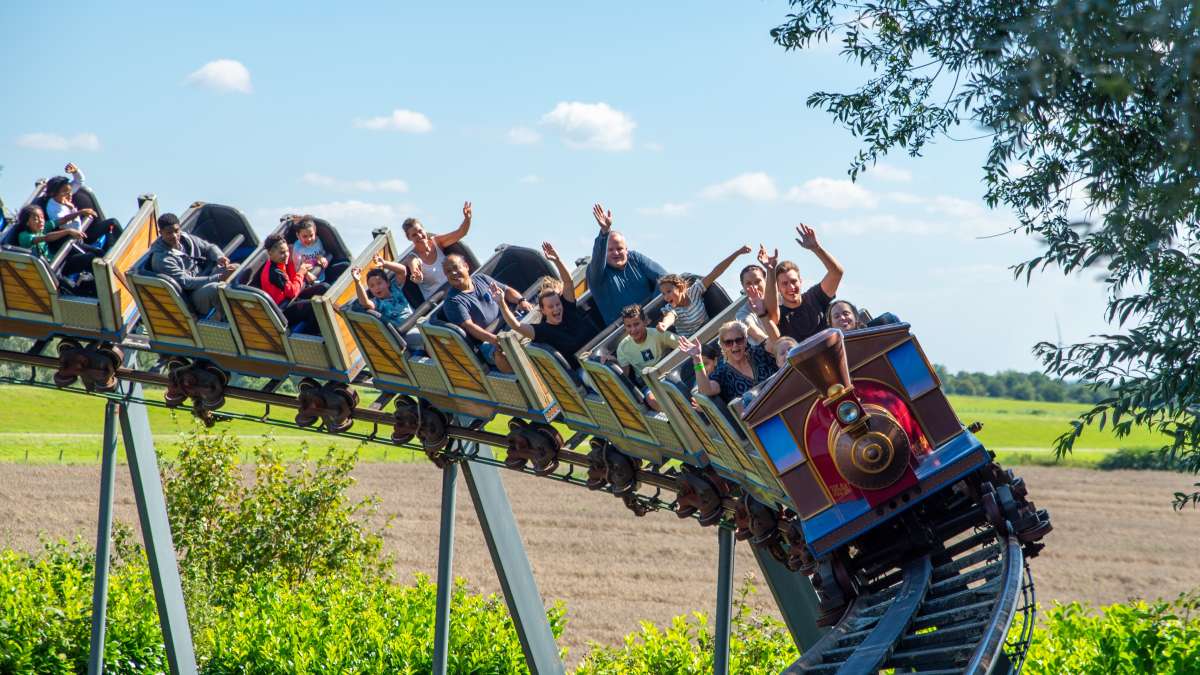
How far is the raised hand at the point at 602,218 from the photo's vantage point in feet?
26.2

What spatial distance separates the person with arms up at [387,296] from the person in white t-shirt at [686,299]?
6.46ft

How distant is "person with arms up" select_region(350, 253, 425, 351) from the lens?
8.74 meters

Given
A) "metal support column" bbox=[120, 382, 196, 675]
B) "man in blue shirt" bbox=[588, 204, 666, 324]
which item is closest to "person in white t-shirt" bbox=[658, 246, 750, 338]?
"man in blue shirt" bbox=[588, 204, 666, 324]

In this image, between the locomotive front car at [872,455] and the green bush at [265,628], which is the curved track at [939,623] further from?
the green bush at [265,628]

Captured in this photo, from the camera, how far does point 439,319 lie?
8.52 metres

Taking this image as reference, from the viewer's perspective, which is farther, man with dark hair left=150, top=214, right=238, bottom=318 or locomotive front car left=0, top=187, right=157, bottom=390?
locomotive front car left=0, top=187, right=157, bottom=390

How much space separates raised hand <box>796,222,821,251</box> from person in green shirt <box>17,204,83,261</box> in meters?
6.09

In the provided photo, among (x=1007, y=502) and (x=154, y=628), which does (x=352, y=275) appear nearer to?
(x=1007, y=502)

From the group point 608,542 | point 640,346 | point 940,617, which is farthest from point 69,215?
point 608,542

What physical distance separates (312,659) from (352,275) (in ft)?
14.9

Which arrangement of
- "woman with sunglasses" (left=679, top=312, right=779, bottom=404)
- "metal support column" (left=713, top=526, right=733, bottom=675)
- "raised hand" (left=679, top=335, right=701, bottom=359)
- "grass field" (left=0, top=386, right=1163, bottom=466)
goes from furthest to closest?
"grass field" (left=0, top=386, right=1163, bottom=466) < "metal support column" (left=713, top=526, right=733, bottom=675) < "raised hand" (left=679, top=335, right=701, bottom=359) < "woman with sunglasses" (left=679, top=312, right=779, bottom=404)

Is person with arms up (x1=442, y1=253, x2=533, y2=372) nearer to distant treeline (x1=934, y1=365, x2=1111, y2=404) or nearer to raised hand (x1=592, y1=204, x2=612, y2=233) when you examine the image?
raised hand (x1=592, y1=204, x2=612, y2=233)

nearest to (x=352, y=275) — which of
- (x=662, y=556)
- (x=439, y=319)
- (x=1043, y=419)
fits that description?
(x=439, y=319)

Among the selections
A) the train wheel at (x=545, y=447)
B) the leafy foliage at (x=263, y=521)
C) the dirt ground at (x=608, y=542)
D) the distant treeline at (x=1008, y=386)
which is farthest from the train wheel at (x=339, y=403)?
the distant treeline at (x=1008, y=386)
